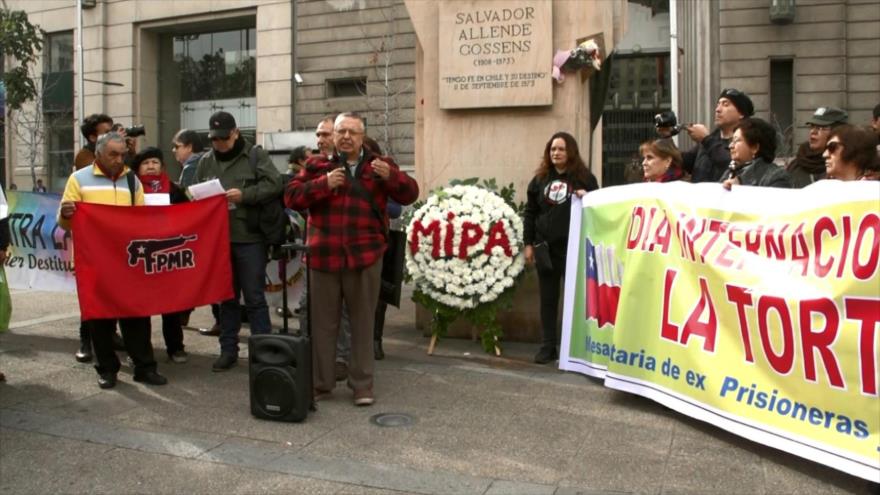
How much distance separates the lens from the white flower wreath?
6828mm

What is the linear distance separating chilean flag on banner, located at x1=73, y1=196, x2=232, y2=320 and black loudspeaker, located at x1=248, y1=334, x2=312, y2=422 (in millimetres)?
1503

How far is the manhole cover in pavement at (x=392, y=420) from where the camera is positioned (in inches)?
199

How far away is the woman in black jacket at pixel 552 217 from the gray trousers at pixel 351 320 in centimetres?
177

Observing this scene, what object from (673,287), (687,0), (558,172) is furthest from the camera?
(687,0)

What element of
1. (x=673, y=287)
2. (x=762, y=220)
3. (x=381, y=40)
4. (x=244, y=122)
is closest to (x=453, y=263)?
(x=673, y=287)

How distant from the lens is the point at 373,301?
5477mm

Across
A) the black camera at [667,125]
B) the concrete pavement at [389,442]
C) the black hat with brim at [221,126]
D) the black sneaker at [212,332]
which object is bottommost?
the concrete pavement at [389,442]

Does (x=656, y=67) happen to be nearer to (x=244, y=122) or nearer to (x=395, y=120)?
(x=395, y=120)

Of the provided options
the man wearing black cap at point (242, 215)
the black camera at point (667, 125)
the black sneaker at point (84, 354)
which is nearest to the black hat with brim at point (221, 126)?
the man wearing black cap at point (242, 215)

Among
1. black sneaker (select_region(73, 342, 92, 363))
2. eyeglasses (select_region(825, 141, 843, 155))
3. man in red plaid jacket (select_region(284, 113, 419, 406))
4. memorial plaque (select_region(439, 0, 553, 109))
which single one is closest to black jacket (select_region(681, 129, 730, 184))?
memorial plaque (select_region(439, 0, 553, 109))

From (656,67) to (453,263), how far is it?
1945 cm

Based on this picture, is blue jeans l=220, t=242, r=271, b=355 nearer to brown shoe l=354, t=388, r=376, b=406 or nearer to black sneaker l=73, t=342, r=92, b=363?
black sneaker l=73, t=342, r=92, b=363

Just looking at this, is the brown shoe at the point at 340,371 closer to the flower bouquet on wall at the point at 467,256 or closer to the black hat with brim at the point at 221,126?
the flower bouquet on wall at the point at 467,256

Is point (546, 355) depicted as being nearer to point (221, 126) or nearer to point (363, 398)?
point (363, 398)
